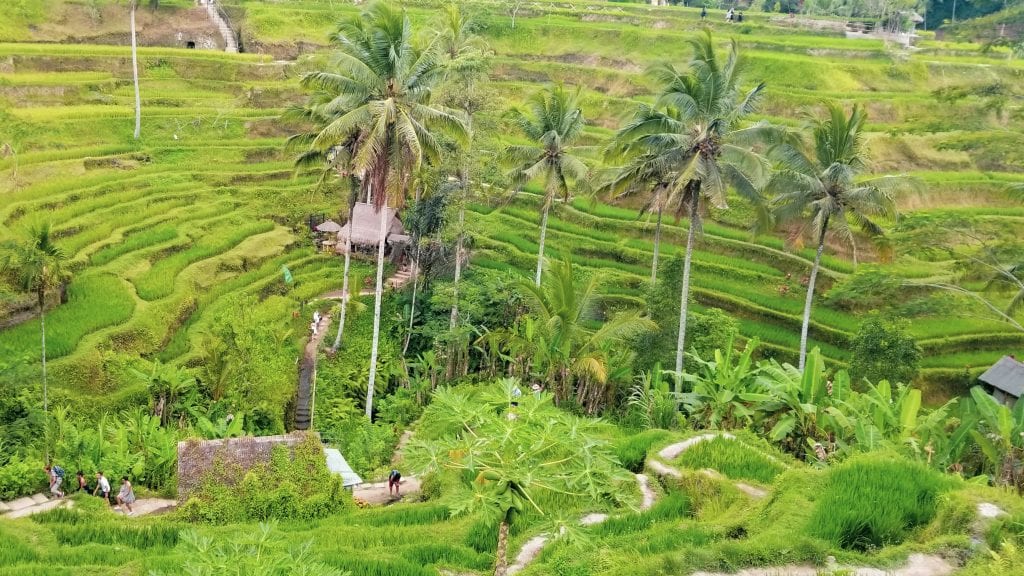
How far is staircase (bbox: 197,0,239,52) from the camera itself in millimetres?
37594

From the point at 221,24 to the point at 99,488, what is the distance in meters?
30.2

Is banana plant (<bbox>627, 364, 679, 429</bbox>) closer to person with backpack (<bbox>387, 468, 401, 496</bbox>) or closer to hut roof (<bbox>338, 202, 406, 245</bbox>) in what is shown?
person with backpack (<bbox>387, 468, 401, 496</bbox>)

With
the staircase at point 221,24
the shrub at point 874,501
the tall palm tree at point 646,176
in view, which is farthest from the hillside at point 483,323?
the staircase at point 221,24

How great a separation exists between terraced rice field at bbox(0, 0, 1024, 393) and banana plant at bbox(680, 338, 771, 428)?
237 inches

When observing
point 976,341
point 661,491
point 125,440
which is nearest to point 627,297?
point 976,341

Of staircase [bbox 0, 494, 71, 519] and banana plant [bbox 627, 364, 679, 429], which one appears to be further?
banana plant [bbox 627, 364, 679, 429]

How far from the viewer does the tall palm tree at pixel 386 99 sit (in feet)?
51.8

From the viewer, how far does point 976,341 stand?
21688 millimetres

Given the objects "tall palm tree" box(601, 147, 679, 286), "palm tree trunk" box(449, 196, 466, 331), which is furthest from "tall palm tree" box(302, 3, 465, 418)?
"tall palm tree" box(601, 147, 679, 286)

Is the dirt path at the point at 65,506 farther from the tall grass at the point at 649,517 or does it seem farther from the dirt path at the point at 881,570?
the dirt path at the point at 881,570

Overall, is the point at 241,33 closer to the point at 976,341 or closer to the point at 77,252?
the point at 77,252

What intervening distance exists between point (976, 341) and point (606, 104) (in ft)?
52.9

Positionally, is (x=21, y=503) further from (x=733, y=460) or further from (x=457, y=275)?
(x=733, y=460)

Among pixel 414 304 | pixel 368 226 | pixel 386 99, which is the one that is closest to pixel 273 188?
pixel 368 226
